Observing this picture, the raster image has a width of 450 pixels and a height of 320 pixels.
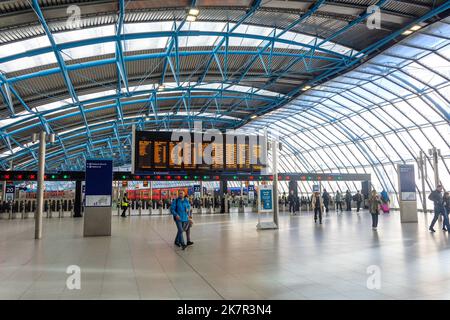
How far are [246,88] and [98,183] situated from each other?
16.9m

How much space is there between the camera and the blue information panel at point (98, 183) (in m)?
14.1

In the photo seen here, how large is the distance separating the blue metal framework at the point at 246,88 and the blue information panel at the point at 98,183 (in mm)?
5847

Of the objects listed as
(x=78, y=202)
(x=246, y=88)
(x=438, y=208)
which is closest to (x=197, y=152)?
(x=438, y=208)

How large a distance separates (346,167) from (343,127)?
280 inches

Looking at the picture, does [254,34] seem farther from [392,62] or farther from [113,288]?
[113,288]

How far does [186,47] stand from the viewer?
19969 millimetres

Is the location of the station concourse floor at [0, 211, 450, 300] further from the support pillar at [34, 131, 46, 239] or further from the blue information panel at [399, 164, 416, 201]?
the blue information panel at [399, 164, 416, 201]

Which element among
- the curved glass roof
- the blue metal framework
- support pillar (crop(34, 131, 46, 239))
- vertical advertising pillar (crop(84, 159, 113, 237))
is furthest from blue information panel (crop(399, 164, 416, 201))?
support pillar (crop(34, 131, 46, 239))

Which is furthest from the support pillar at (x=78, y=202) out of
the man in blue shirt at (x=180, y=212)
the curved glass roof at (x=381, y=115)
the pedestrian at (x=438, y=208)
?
the pedestrian at (x=438, y=208)

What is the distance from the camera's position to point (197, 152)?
1719cm

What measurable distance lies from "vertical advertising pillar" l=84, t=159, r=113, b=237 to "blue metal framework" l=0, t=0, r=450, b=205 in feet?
19.6

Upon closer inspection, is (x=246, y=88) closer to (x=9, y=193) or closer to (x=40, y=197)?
(x=40, y=197)

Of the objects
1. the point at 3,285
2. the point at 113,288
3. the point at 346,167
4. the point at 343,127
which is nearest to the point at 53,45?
the point at 3,285
